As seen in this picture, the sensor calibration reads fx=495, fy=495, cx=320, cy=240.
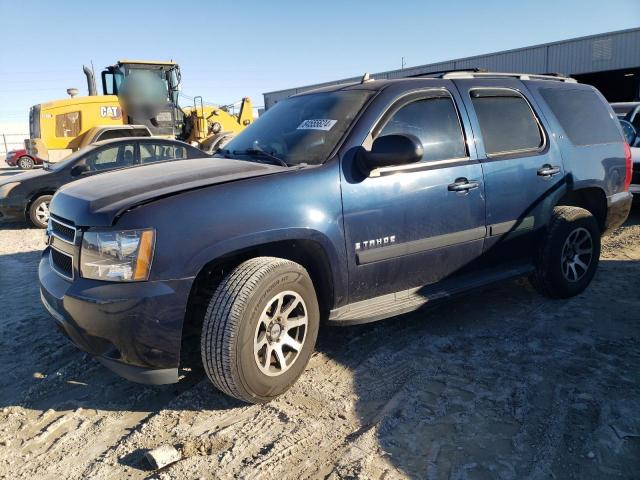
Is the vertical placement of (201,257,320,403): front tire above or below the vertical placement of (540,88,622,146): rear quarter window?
below

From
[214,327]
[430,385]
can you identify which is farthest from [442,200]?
[214,327]

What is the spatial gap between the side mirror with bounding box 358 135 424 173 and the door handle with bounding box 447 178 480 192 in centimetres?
54

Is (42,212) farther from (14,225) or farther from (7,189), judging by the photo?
(14,225)

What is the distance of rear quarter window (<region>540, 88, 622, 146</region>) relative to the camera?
172 inches

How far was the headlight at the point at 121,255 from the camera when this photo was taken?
250 cm

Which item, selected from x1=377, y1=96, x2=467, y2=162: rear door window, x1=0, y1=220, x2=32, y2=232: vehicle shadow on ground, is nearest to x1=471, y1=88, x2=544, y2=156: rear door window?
x1=377, y1=96, x2=467, y2=162: rear door window

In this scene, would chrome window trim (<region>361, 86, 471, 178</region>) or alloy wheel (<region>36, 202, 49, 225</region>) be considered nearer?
chrome window trim (<region>361, 86, 471, 178</region>)

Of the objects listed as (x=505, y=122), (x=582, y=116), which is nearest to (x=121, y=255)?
(x=505, y=122)

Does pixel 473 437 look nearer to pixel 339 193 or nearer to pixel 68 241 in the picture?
pixel 339 193

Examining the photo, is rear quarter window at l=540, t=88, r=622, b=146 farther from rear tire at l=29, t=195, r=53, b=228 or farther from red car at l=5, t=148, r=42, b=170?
red car at l=5, t=148, r=42, b=170

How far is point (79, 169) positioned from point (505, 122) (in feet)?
21.7

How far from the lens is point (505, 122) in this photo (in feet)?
13.1

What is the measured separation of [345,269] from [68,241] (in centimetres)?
162

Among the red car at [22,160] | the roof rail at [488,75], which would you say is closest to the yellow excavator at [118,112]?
the roof rail at [488,75]
